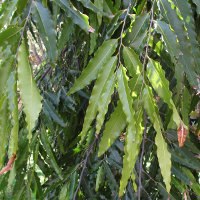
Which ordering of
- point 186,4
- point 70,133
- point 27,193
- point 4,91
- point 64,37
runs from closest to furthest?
point 4,91, point 186,4, point 64,37, point 27,193, point 70,133

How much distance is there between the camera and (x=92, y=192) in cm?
102

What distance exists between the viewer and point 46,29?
0.58 meters

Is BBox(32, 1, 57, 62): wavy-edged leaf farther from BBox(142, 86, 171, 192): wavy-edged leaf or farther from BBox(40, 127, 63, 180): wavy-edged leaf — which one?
BBox(40, 127, 63, 180): wavy-edged leaf

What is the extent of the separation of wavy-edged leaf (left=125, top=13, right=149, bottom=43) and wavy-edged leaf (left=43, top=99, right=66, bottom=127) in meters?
0.47

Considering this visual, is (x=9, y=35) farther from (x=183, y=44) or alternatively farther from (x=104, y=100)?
(x=183, y=44)

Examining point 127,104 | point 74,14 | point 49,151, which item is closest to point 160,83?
point 127,104

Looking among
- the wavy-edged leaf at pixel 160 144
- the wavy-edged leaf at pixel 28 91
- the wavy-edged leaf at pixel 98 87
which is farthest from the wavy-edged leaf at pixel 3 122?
the wavy-edged leaf at pixel 160 144

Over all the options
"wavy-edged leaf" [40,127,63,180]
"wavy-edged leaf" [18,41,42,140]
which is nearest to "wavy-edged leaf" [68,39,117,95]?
"wavy-edged leaf" [18,41,42,140]

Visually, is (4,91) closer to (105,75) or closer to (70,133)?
(105,75)

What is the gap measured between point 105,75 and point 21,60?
176mm

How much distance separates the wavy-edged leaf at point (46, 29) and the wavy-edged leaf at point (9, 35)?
0.05 metres

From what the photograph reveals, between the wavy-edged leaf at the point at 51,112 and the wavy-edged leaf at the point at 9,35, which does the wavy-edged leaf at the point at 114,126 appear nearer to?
the wavy-edged leaf at the point at 9,35

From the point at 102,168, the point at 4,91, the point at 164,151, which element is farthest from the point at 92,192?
the point at 4,91

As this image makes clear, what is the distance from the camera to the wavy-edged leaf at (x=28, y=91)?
48 cm
